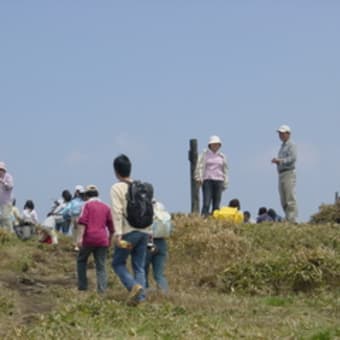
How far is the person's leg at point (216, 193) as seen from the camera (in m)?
20.5

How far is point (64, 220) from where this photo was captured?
2308cm

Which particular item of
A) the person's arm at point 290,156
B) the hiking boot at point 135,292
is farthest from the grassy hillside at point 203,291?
the person's arm at point 290,156

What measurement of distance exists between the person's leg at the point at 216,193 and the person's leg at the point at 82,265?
6.95 meters

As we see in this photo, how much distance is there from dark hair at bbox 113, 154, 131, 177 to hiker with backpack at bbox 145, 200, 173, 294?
1.38 m

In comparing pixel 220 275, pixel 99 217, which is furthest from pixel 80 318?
pixel 220 275

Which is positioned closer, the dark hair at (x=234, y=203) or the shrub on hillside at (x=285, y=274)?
the shrub on hillside at (x=285, y=274)

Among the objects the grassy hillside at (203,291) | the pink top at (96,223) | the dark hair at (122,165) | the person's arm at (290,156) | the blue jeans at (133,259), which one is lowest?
the grassy hillside at (203,291)

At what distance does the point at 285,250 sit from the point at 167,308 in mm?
6808

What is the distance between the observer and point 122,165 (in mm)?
11359

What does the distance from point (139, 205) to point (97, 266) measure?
276cm

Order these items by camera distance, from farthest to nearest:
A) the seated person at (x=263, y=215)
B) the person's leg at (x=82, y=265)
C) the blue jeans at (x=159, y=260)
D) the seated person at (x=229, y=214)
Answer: the seated person at (x=263, y=215)
the seated person at (x=229, y=214)
the person's leg at (x=82, y=265)
the blue jeans at (x=159, y=260)

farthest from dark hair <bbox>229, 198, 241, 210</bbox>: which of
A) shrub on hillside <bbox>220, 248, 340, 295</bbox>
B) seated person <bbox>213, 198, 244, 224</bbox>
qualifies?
shrub on hillside <bbox>220, 248, 340, 295</bbox>

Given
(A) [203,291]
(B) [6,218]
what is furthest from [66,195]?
(A) [203,291]

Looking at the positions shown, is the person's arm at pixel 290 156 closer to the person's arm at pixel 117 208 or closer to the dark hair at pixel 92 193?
the dark hair at pixel 92 193
